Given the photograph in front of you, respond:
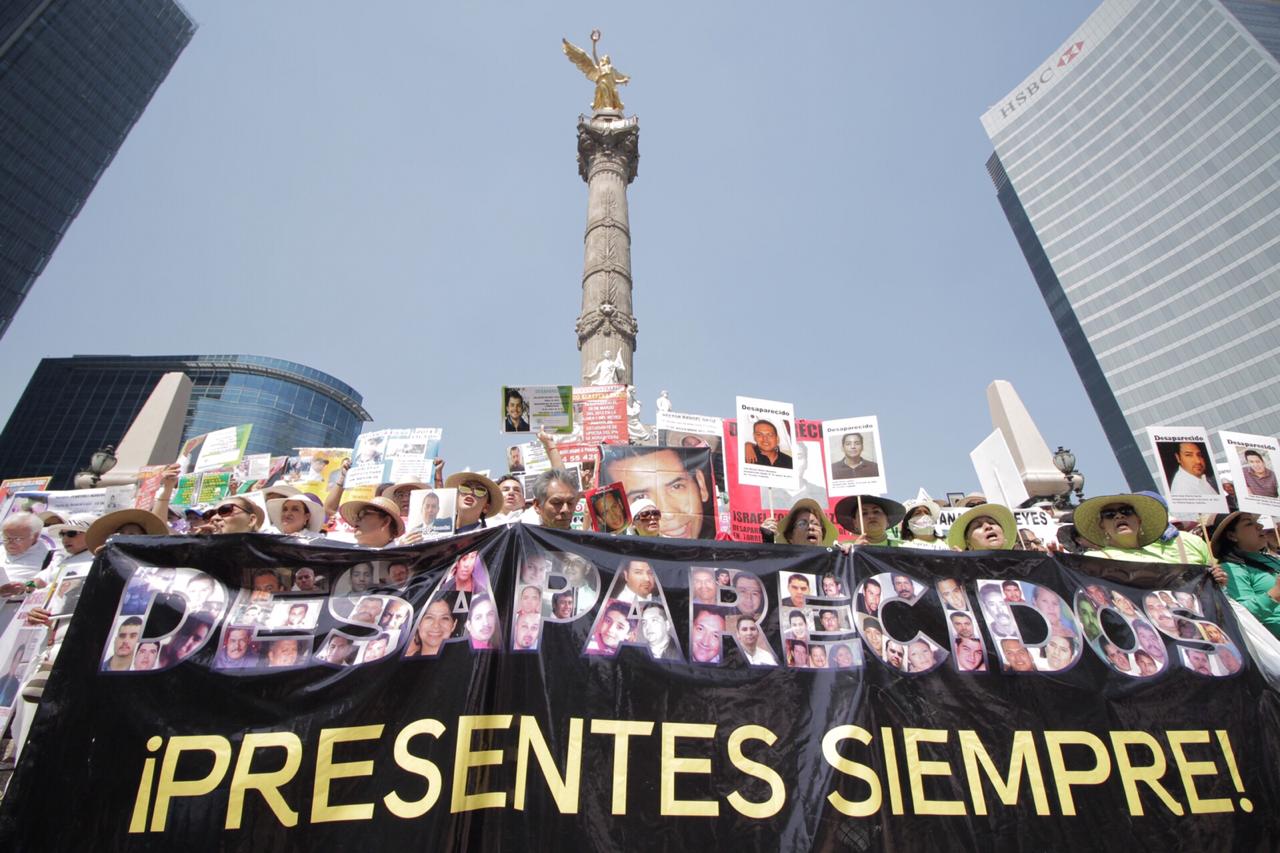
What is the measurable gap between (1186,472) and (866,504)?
324 cm

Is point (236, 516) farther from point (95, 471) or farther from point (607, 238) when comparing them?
point (607, 238)

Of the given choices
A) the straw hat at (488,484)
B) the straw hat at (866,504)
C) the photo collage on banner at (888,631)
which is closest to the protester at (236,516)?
the straw hat at (488,484)

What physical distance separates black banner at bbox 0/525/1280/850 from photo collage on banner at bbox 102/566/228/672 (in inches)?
0.4

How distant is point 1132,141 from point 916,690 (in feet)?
266

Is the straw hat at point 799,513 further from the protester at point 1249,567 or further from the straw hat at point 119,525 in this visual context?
the straw hat at point 119,525

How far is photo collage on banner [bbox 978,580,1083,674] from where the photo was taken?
3.34 metres

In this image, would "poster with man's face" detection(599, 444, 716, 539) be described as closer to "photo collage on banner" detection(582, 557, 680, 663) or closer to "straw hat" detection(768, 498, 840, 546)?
"straw hat" detection(768, 498, 840, 546)

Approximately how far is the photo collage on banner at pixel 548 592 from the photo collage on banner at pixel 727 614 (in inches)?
19.1

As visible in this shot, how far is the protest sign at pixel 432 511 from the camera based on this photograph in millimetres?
5230

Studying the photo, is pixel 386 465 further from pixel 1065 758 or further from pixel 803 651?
pixel 1065 758

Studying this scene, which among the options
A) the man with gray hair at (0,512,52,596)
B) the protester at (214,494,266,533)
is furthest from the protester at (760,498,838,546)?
the man with gray hair at (0,512,52,596)

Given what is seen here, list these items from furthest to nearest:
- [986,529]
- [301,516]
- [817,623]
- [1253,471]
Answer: [1253,471], [301,516], [986,529], [817,623]

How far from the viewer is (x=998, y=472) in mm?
9039

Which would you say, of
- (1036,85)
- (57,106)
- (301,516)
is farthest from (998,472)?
(1036,85)
